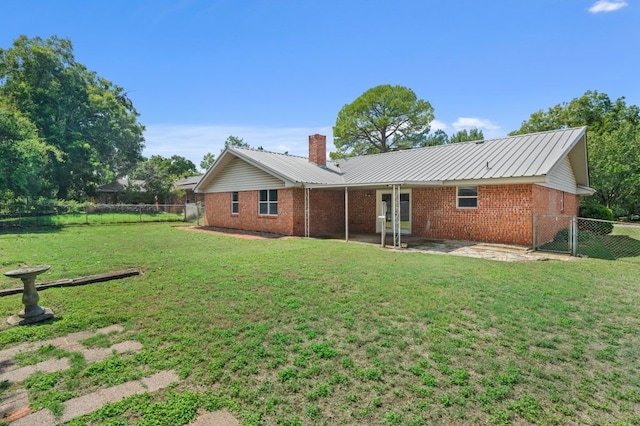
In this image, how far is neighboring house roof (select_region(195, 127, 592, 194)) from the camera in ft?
38.7

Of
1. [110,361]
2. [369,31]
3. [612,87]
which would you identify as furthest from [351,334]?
[612,87]

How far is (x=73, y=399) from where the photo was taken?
2891 millimetres

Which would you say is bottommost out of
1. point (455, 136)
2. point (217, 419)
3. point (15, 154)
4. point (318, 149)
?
point (217, 419)

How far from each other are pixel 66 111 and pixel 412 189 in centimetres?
3348

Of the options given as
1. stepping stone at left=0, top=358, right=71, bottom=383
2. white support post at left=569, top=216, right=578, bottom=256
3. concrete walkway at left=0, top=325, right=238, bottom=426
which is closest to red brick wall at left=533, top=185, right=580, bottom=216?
white support post at left=569, top=216, right=578, bottom=256

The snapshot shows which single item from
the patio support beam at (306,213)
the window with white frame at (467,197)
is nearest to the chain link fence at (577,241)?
the window with white frame at (467,197)

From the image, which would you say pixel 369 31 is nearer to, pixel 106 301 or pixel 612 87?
pixel 106 301

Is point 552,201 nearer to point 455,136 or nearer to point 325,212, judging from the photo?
point 325,212

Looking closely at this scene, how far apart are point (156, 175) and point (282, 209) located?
75.5ft

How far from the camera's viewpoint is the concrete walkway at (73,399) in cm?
263

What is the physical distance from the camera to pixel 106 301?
549 centimetres

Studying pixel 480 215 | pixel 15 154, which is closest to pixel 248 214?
pixel 480 215

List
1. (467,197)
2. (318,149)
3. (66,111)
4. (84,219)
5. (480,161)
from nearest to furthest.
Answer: (467,197) < (480,161) < (318,149) < (84,219) < (66,111)

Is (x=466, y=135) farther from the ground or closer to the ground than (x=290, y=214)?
farther from the ground
